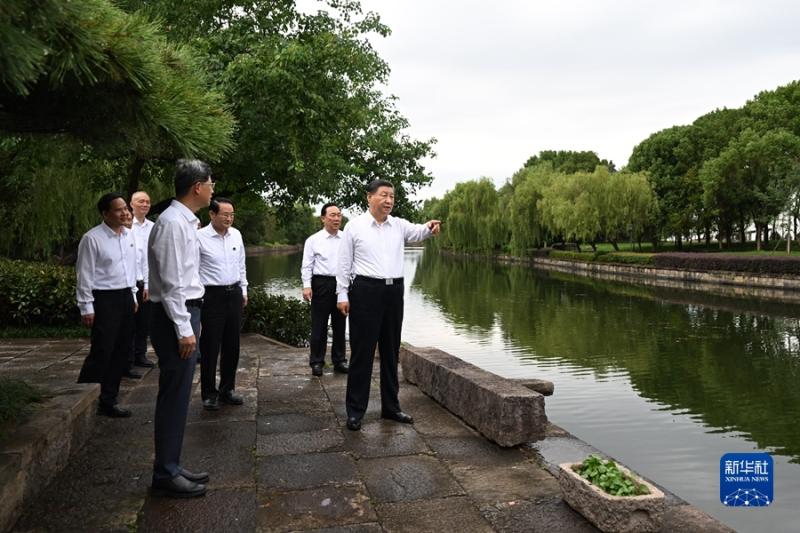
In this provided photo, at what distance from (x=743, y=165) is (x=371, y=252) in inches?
1533

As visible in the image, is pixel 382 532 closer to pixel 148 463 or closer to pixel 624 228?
pixel 148 463

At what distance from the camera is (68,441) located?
11.5 ft

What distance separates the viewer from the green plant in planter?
8.96 ft

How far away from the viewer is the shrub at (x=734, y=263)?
77.8 ft

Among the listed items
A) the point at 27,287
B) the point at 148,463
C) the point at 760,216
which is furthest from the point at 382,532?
the point at 760,216

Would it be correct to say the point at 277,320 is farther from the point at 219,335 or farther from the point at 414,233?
the point at 414,233

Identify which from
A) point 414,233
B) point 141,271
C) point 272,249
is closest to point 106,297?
point 141,271

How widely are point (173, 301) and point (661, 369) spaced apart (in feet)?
32.8

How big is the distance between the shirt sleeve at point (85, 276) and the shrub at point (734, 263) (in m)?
25.6

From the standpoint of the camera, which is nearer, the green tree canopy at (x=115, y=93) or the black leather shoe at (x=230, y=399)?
the green tree canopy at (x=115, y=93)

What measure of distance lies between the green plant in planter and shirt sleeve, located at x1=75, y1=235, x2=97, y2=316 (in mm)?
3666

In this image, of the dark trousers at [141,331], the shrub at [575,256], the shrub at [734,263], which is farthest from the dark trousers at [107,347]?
the shrub at [575,256]

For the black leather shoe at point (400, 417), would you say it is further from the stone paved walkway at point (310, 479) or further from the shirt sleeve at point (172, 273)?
the shirt sleeve at point (172, 273)

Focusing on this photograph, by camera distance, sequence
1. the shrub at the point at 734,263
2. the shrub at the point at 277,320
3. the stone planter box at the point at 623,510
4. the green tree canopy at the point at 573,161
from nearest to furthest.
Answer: the stone planter box at the point at 623,510 < the shrub at the point at 277,320 < the shrub at the point at 734,263 < the green tree canopy at the point at 573,161
